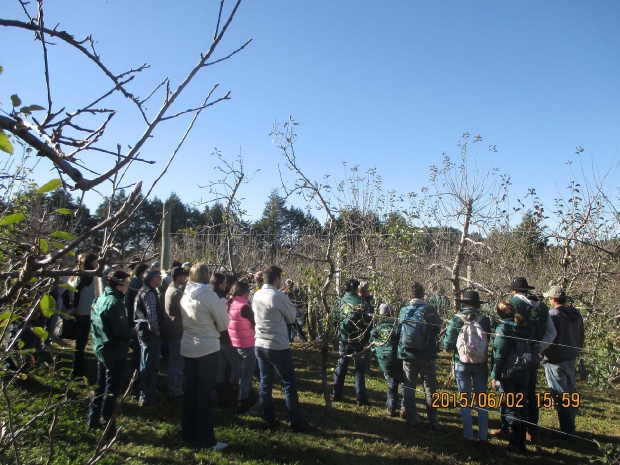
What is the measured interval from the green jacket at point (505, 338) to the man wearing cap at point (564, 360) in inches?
26.5

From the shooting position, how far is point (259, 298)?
16.0 ft

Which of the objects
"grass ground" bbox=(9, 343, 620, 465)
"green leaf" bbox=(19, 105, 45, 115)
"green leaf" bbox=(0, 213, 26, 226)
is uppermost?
"green leaf" bbox=(19, 105, 45, 115)

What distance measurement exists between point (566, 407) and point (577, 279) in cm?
312

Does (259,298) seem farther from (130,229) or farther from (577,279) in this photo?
(577,279)

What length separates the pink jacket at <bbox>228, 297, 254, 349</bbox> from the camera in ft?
17.7

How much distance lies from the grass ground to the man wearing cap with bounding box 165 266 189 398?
0.22 metres

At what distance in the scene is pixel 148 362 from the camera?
516cm

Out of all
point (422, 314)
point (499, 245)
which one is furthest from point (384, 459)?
point (499, 245)

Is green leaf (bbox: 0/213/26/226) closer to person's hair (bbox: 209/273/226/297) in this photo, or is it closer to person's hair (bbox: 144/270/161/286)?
person's hair (bbox: 144/270/161/286)

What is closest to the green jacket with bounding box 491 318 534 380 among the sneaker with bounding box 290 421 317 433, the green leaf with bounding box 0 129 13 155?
the sneaker with bounding box 290 421 317 433

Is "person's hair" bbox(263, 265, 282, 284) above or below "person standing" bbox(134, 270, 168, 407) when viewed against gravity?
above

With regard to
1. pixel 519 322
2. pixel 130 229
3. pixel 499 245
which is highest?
pixel 499 245

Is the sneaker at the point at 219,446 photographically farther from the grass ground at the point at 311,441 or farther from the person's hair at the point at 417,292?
the person's hair at the point at 417,292

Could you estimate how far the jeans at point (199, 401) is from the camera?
4234 millimetres
